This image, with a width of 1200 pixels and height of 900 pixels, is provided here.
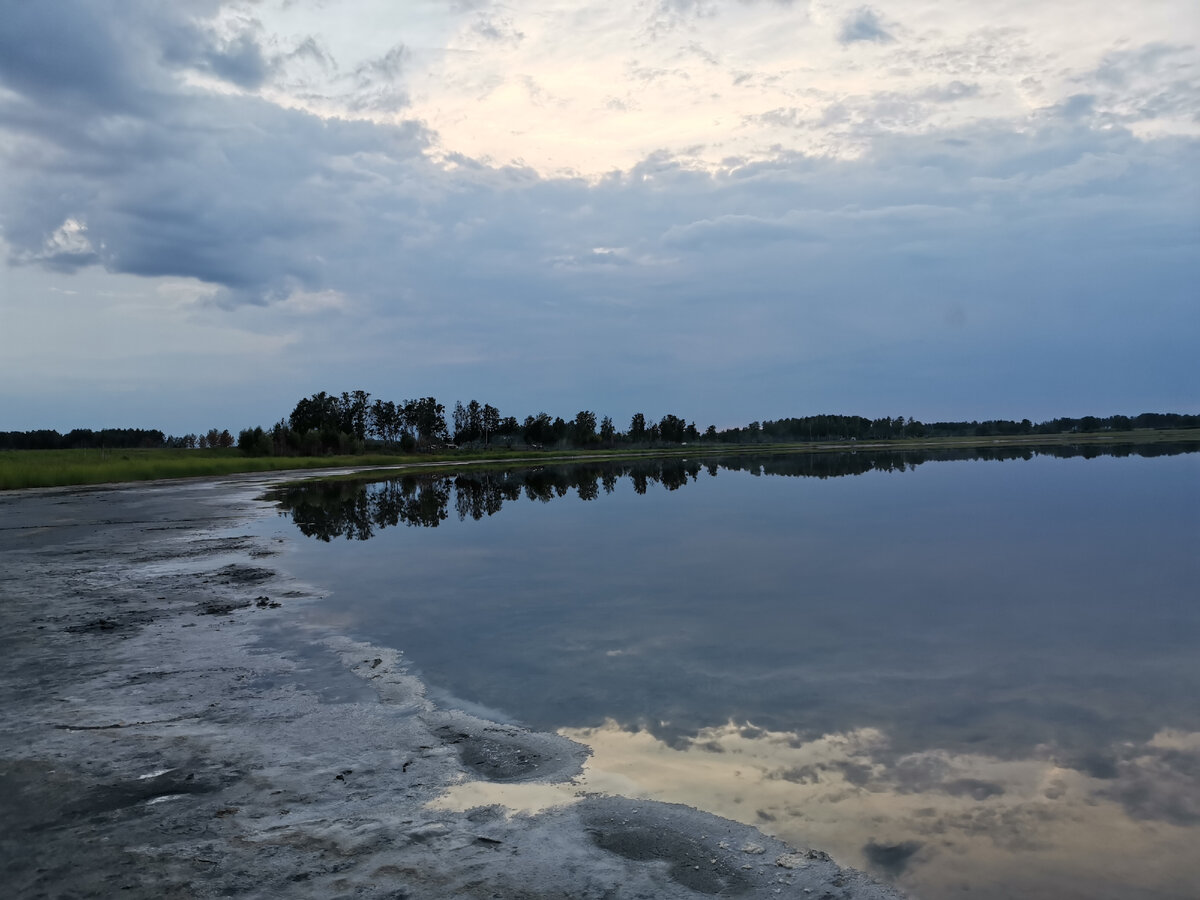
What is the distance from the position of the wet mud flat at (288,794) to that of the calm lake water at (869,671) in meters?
0.57

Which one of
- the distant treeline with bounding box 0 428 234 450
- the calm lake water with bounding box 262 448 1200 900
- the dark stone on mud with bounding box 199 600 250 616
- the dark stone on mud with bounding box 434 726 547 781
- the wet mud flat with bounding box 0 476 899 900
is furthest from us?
the distant treeline with bounding box 0 428 234 450

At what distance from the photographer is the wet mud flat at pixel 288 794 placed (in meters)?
5.04

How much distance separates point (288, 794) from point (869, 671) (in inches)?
262

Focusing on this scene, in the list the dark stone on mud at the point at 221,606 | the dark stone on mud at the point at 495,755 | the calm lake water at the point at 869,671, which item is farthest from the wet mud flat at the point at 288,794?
the dark stone on mud at the point at 221,606

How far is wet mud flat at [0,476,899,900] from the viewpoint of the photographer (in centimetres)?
504

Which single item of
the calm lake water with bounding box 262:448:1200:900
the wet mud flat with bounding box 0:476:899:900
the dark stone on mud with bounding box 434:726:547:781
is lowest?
the calm lake water with bounding box 262:448:1200:900

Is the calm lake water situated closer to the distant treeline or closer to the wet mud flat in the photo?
the wet mud flat

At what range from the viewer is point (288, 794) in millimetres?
6289

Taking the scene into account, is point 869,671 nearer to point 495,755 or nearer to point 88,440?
point 495,755

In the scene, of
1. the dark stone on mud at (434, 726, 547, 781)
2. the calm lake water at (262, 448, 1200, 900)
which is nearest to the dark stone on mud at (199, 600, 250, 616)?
the calm lake water at (262, 448, 1200, 900)

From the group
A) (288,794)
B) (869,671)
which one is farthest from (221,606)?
(869,671)

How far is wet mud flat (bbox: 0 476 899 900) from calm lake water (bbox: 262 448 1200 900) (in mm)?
574

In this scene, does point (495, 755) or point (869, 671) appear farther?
point (869, 671)

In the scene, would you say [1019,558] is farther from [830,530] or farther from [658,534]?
[658,534]
